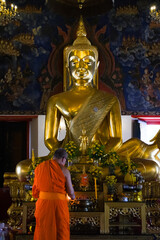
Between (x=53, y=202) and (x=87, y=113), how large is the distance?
2.51 m

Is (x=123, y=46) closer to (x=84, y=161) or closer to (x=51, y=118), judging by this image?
(x=51, y=118)

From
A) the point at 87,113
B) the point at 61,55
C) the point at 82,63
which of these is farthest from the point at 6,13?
the point at 87,113

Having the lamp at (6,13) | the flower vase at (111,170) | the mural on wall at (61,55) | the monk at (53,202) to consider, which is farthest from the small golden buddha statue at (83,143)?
the lamp at (6,13)

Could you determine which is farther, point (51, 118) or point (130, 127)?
point (130, 127)

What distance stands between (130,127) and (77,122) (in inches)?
99.6

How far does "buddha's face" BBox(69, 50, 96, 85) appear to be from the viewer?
6.77m

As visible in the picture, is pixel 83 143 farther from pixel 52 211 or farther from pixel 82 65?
pixel 52 211

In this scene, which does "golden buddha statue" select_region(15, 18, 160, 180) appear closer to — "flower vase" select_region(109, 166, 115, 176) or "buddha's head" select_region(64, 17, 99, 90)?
"buddha's head" select_region(64, 17, 99, 90)

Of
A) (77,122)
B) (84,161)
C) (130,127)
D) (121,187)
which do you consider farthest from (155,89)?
(121,187)

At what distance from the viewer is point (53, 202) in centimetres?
410

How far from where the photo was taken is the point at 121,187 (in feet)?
16.8

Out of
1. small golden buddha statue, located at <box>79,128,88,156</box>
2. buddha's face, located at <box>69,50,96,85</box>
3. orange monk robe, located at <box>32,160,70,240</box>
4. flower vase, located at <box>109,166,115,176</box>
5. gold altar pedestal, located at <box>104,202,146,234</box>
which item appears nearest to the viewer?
orange monk robe, located at <box>32,160,70,240</box>

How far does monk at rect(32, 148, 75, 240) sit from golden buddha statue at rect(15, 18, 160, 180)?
203 cm

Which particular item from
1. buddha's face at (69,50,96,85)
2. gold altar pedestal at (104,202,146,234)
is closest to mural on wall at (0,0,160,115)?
buddha's face at (69,50,96,85)
